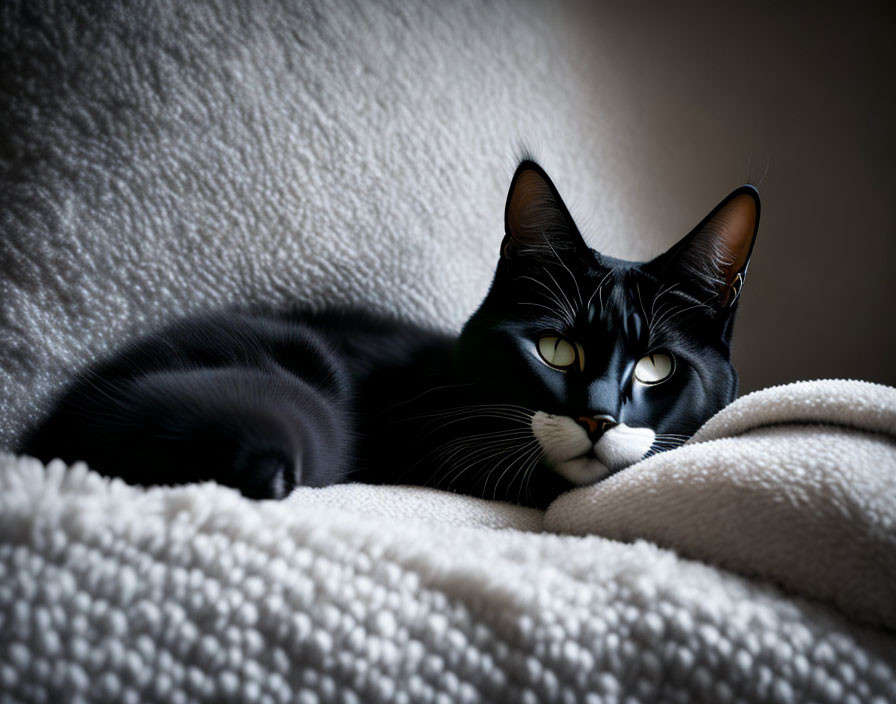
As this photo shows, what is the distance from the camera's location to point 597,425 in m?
0.69

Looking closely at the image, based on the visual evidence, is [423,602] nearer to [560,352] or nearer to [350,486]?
[350,486]

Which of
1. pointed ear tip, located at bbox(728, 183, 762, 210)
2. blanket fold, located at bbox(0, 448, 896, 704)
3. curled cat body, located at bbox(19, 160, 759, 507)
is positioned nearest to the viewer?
blanket fold, located at bbox(0, 448, 896, 704)

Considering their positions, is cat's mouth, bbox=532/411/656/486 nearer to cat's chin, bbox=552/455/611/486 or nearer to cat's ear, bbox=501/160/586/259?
cat's chin, bbox=552/455/611/486

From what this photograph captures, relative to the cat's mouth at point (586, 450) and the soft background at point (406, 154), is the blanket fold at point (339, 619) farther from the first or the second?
the soft background at point (406, 154)

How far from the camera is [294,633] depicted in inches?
14.0

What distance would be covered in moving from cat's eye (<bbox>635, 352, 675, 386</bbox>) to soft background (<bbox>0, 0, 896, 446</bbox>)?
0.40 meters

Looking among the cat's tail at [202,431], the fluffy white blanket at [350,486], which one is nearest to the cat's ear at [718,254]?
the fluffy white blanket at [350,486]

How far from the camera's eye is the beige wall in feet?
4.52

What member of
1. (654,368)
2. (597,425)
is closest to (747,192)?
(654,368)

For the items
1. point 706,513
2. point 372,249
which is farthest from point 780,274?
point 706,513

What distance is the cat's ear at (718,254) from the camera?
2.63 feet

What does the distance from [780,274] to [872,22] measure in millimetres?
562

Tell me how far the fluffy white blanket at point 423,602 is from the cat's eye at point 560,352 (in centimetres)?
31

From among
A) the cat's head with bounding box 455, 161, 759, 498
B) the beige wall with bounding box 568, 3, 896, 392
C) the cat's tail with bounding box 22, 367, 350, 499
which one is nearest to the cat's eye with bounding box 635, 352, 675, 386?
the cat's head with bounding box 455, 161, 759, 498
